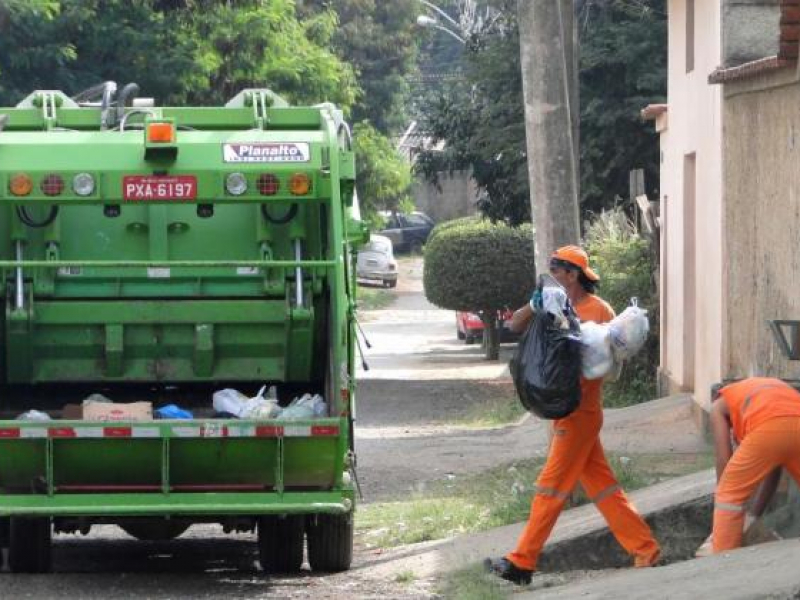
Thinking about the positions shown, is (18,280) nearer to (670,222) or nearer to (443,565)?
(443,565)

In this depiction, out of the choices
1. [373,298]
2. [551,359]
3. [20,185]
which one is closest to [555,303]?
[551,359]

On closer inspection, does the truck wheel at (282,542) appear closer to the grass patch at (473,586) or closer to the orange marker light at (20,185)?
the grass patch at (473,586)

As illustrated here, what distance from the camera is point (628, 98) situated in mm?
22422

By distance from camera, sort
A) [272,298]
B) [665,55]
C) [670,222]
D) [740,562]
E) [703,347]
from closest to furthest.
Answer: [740,562] → [272,298] → [703,347] → [670,222] → [665,55]

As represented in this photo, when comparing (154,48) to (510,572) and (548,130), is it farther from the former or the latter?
(510,572)

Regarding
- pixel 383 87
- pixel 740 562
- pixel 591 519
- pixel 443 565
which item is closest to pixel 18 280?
pixel 443 565

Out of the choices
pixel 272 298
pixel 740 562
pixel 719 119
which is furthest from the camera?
pixel 719 119

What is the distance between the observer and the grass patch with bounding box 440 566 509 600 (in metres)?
8.30

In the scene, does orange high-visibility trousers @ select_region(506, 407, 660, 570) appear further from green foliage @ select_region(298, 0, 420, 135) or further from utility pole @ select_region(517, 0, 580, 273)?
green foliage @ select_region(298, 0, 420, 135)

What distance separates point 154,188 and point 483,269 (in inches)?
687

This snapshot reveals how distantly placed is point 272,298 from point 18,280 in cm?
133

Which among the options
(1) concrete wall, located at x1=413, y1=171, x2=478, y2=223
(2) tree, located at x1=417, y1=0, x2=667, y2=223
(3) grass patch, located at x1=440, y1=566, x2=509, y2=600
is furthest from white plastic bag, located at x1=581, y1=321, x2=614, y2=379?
(1) concrete wall, located at x1=413, y1=171, x2=478, y2=223

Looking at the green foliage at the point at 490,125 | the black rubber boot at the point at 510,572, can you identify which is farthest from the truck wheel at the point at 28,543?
the green foliage at the point at 490,125

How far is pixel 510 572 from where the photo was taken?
332 inches
